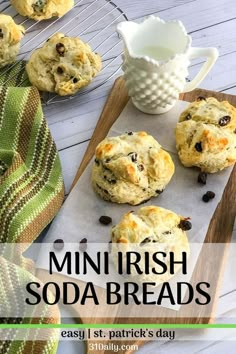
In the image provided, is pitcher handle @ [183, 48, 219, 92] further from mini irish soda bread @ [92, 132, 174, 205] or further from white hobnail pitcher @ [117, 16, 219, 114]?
mini irish soda bread @ [92, 132, 174, 205]

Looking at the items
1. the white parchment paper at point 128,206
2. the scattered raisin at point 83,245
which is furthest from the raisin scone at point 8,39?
the scattered raisin at point 83,245

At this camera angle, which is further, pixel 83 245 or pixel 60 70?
pixel 60 70

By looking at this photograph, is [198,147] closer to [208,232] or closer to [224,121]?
[224,121]

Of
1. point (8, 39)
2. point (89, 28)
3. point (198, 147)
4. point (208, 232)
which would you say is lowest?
point (208, 232)

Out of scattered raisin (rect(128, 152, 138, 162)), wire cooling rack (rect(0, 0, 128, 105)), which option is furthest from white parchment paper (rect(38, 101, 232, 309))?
wire cooling rack (rect(0, 0, 128, 105))

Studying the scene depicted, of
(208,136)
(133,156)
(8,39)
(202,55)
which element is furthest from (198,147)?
(8,39)
